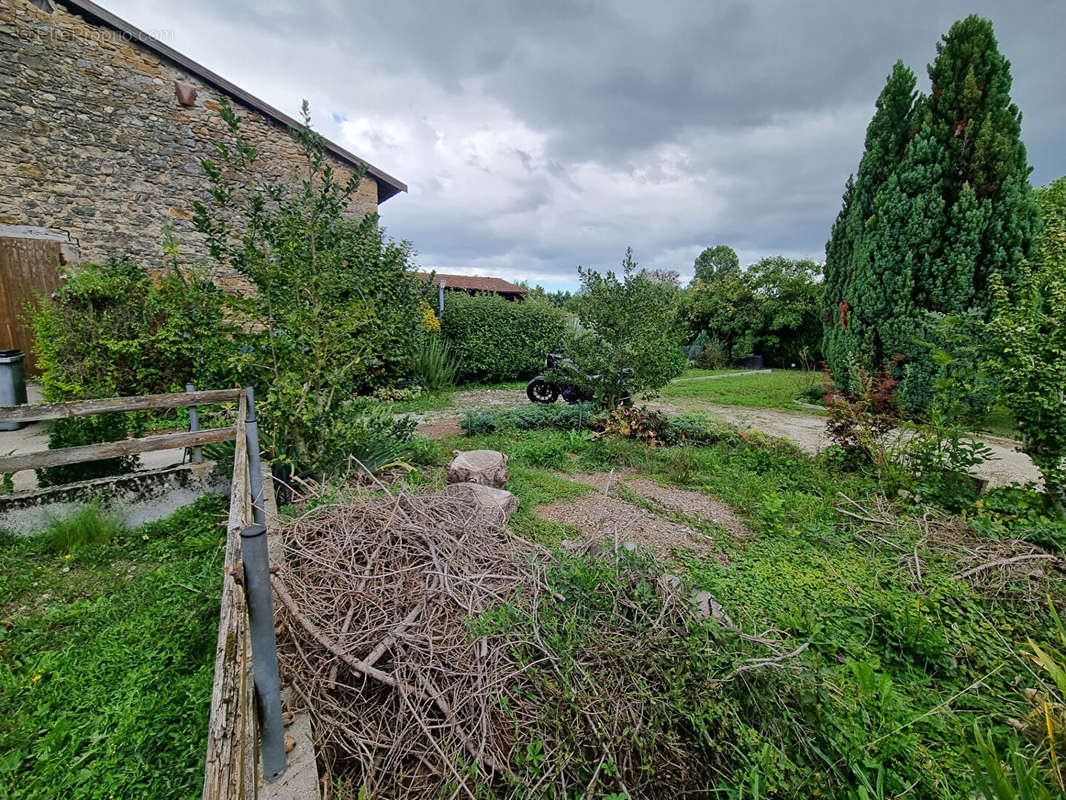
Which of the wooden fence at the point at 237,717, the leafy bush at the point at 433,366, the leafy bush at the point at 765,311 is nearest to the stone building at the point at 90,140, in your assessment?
the leafy bush at the point at 433,366

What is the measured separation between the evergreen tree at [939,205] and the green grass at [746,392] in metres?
1.95

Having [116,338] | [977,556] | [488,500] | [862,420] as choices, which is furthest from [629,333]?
[116,338]

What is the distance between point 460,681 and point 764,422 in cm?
702

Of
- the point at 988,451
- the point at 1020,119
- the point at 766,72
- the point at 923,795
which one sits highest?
the point at 766,72

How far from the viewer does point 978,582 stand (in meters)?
2.25

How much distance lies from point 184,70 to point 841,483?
37.5 ft

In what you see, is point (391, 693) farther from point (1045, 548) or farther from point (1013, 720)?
point (1045, 548)

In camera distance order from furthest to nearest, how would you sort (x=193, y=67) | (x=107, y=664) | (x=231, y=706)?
1. (x=193, y=67)
2. (x=107, y=664)
3. (x=231, y=706)

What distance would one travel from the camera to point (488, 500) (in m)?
3.06

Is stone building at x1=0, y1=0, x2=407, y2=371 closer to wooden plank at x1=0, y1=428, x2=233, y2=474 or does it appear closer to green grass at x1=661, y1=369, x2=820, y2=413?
wooden plank at x1=0, y1=428, x2=233, y2=474

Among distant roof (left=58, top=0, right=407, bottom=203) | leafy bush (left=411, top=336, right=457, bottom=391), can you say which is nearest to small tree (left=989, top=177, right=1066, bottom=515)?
distant roof (left=58, top=0, right=407, bottom=203)

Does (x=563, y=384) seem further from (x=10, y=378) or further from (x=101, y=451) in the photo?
(x=10, y=378)

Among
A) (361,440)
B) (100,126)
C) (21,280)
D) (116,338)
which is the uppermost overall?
(100,126)

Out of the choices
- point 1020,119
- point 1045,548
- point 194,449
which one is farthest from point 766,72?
point 194,449
